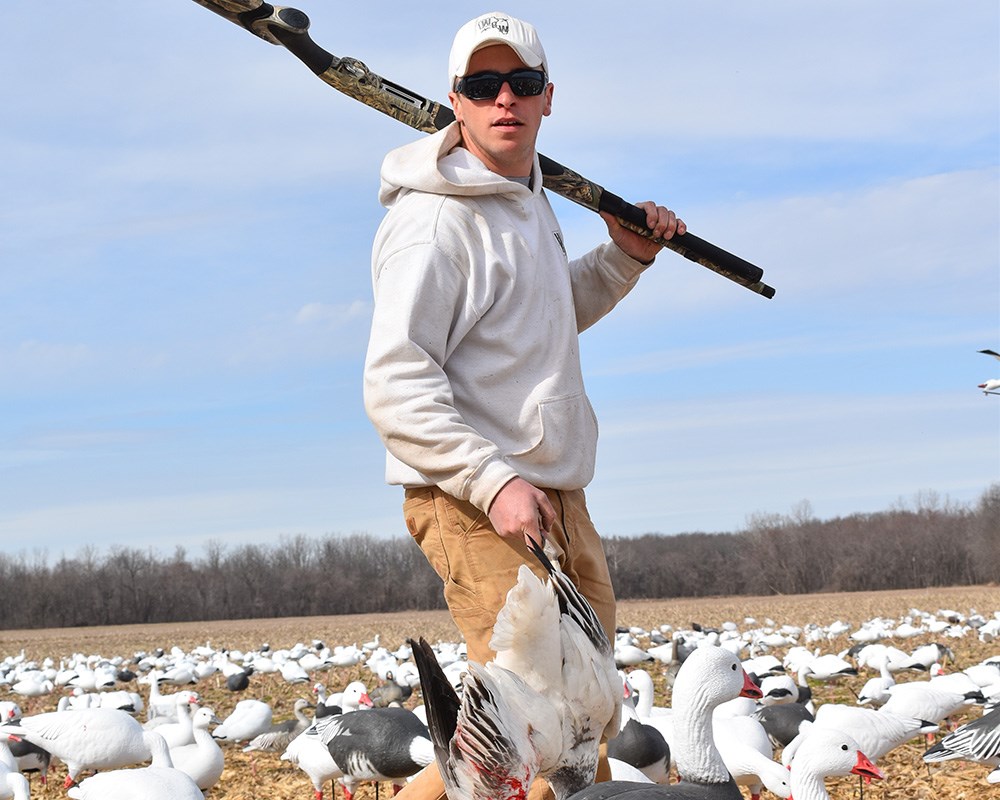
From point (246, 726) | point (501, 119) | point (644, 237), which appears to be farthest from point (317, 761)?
point (501, 119)

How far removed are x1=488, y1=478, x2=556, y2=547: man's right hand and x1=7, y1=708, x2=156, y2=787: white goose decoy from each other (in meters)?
6.81

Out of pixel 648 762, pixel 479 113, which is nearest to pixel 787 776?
pixel 648 762

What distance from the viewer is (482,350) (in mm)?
3617

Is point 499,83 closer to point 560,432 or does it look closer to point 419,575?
point 560,432

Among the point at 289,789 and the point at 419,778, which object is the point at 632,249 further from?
the point at 289,789

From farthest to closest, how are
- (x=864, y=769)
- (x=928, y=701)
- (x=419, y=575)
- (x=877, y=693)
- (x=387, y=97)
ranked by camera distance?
(x=419, y=575), (x=877, y=693), (x=928, y=701), (x=864, y=769), (x=387, y=97)

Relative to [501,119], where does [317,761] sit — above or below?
below

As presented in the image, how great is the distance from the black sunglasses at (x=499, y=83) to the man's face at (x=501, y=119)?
0.5 inches

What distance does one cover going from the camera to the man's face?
365 centimetres

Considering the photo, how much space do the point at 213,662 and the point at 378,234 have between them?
2027 cm

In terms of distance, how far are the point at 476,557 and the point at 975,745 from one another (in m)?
5.08

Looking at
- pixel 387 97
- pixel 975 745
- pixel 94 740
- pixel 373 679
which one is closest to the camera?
pixel 387 97

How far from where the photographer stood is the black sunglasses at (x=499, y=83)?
3641mm

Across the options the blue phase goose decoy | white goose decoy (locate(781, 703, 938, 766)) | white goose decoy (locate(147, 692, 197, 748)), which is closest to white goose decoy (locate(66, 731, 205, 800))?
the blue phase goose decoy
